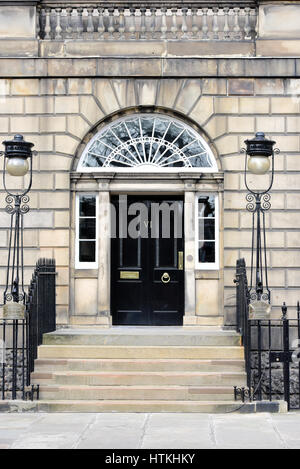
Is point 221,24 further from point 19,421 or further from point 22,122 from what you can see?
point 19,421

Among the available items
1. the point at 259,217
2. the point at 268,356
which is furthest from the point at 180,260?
the point at 268,356

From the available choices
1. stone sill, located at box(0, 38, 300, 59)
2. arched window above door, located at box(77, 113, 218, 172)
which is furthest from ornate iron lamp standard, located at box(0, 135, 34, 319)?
stone sill, located at box(0, 38, 300, 59)

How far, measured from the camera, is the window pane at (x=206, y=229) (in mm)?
15000

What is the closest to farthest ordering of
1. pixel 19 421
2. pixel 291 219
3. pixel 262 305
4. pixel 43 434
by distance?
pixel 43 434 < pixel 19 421 < pixel 262 305 < pixel 291 219

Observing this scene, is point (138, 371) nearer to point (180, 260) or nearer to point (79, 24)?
point (180, 260)

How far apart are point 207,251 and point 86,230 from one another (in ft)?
7.25

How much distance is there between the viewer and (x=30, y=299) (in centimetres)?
1259

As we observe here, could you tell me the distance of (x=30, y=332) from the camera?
12453mm

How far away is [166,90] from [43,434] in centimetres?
710

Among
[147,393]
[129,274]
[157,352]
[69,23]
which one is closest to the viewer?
[147,393]

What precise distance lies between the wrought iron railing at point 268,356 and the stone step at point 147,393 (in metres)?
0.32

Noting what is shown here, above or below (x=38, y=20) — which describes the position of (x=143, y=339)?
below

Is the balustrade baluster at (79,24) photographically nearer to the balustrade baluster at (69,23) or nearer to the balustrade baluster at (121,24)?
the balustrade baluster at (69,23)

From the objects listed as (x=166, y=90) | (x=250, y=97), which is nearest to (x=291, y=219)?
(x=250, y=97)
